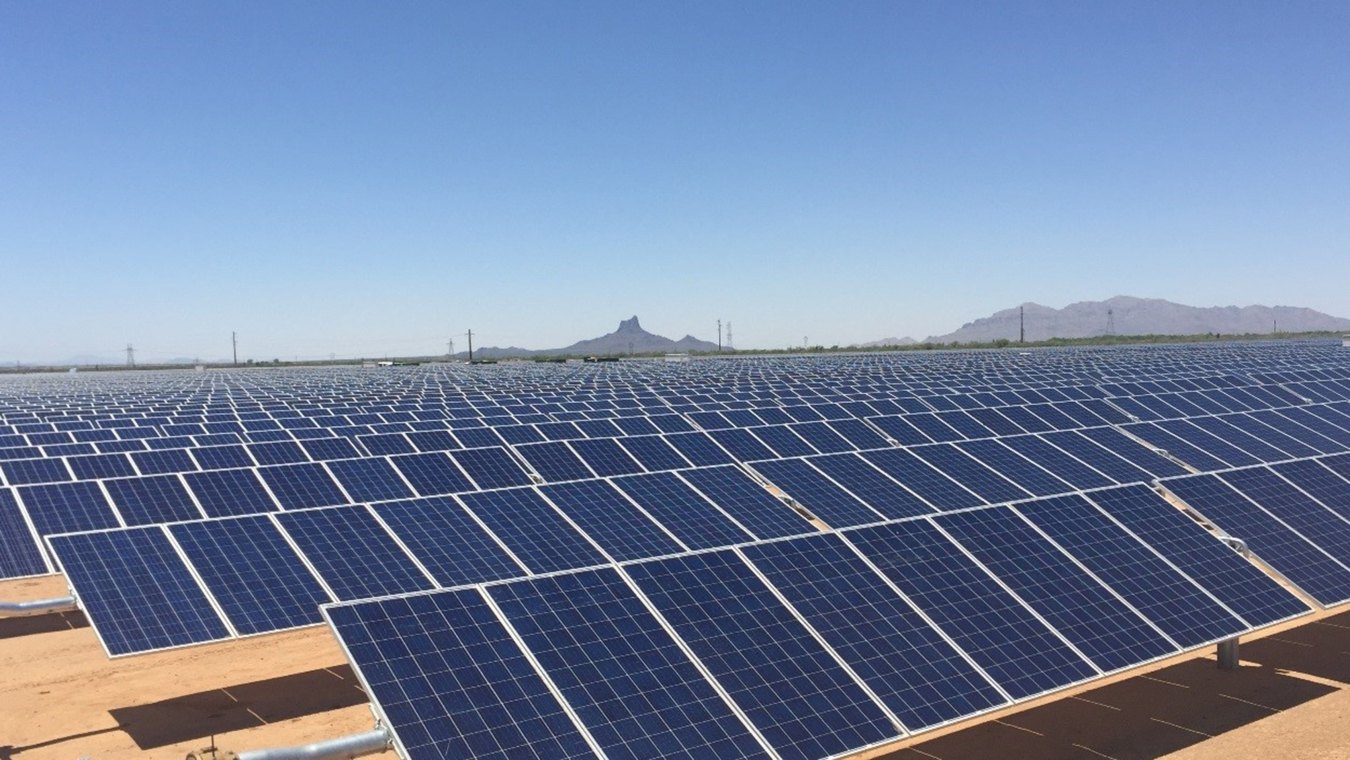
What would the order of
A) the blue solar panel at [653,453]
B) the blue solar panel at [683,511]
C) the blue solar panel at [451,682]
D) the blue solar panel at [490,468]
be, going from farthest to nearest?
the blue solar panel at [653,453] < the blue solar panel at [490,468] < the blue solar panel at [683,511] < the blue solar panel at [451,682]

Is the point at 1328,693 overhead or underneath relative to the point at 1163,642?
underneath

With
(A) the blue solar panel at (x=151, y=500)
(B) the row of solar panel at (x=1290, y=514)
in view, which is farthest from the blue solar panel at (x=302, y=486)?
(B) the row of solar panel at (x=1290, y=514)

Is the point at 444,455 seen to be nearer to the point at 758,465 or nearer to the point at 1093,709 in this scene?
the point at 758,465

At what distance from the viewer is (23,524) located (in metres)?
15.7

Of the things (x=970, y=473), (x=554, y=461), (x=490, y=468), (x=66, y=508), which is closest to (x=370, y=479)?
(x=490, y=468)

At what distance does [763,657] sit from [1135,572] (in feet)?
17.6

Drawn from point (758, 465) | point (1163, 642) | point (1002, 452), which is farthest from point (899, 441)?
point (1163, 642)

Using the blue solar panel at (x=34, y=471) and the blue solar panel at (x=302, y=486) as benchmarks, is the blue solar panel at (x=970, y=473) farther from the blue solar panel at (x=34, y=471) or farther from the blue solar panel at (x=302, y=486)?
the blue solar panel at (x=34, y=471)

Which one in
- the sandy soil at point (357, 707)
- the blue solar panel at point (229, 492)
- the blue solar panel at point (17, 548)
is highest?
the blue solar panel at point (229, 492)

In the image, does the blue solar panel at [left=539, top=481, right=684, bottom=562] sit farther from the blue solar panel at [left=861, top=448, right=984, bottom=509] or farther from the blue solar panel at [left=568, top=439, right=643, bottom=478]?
the blue solar panel at [left=861, top=448, right=984, bottom=509]

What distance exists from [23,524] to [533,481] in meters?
8.45

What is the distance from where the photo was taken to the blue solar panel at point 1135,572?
10867mm

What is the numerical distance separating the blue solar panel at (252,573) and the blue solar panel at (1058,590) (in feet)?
24.6

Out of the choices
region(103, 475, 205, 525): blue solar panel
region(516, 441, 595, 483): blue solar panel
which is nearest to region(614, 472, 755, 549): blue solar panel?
region(516, 441, 595, 483): blue solar panel
